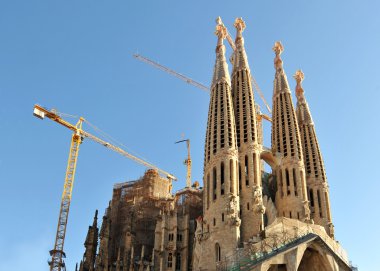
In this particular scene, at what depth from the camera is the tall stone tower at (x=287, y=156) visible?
211ft

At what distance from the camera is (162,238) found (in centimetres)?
7025

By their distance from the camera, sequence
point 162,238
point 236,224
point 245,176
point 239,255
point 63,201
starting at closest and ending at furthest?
1. point 239,255
2. point 236,224
3. point 245,176
4. point 162,238
5. point 63,201

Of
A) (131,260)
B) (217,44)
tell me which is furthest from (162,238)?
(217,44)

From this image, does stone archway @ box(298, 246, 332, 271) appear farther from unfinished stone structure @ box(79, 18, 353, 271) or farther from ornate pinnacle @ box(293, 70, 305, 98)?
ornate pinnacle @ box(293, 70, 305, 98)

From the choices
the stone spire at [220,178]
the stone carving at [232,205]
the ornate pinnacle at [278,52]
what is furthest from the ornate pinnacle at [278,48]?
the stone carving at [232,205]

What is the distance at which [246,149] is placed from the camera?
63.2 m

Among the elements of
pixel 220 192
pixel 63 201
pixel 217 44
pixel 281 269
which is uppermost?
pixel 217 44

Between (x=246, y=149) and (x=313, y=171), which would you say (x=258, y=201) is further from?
(x=313, y=171)

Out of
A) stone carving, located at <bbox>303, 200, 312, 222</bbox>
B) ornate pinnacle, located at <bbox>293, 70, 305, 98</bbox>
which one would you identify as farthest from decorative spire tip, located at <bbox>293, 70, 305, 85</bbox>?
stone carving, located at <bbox>303, 200, 312, 222</bbox>

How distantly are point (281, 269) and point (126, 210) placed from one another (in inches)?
1509

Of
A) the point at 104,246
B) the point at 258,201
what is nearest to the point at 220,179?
the point at 258,201

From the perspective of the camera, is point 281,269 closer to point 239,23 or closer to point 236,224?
point 236,224

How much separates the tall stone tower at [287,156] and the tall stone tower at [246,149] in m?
6.21

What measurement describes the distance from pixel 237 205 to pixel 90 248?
3248cm
